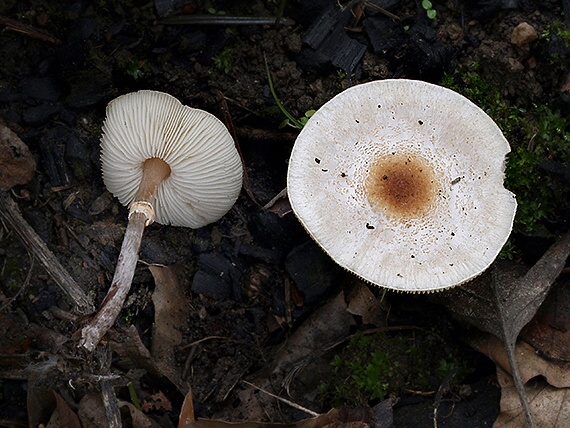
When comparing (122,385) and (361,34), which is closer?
(122,385)

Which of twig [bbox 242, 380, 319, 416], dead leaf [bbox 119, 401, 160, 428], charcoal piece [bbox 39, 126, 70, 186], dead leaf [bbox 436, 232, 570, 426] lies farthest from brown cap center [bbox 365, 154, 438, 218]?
charcoal piece [bbox 39, 126, 70, 186]

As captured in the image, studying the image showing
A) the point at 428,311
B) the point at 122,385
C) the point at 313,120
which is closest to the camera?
the point at 313,120

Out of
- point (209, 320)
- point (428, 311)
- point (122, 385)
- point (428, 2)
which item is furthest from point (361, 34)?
point (122, 385)

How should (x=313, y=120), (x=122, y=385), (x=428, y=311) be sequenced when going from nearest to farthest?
(x=313, y=120)
(x=122, y=385)
(x=428, y=311)

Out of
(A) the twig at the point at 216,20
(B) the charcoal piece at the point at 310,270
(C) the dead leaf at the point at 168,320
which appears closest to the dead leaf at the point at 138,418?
(C) the dead leaf at the point at 168,320

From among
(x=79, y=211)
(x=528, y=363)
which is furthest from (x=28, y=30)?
(x=528, y=363)

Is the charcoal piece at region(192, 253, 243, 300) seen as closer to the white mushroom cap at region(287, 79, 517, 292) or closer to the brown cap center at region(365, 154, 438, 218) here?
the white mushroom cap at region(287, 79, 517, 292)

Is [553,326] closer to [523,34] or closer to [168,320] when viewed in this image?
[523,34]

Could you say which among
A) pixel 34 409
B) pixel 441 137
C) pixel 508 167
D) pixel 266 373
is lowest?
pixel 266 373

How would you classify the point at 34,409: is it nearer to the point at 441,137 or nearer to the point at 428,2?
the point at 441,137
